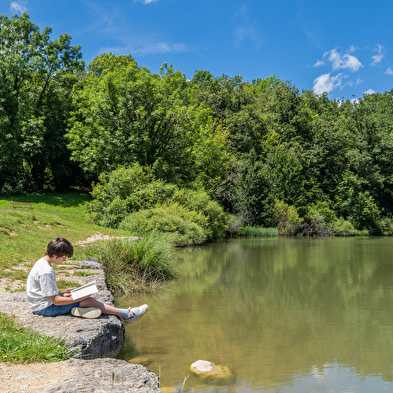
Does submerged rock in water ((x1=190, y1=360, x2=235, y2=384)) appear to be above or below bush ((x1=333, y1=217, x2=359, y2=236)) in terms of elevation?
above

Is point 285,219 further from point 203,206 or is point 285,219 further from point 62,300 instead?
point 62,300

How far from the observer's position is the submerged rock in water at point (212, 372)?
523 centimetres

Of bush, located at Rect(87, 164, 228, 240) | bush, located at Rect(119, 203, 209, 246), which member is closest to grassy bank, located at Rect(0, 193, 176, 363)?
bush, located at Rect(119, 203, 209, 246)

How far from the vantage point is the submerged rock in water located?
523 centimetres

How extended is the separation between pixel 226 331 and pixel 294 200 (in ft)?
110

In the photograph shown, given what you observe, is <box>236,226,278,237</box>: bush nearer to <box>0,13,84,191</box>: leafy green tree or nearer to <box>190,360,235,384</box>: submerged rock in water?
<box>0,13,84,191</box>: leafy green tree

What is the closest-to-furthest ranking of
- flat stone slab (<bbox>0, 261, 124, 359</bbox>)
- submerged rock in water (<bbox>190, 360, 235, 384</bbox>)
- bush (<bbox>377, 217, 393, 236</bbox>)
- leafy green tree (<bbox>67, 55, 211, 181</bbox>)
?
flat stone slab (<bbox>0, 261, 124, 359</bbox>) < submerged rock in water (<bbox>190, 360, 235, 384</bbox>) < leafy green tree (<bbox>67, 55, 211, 181</bbox>) < bush (<bbox>377, 217, 393, 236</bbox>)

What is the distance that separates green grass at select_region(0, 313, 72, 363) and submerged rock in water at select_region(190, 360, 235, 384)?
203 cm

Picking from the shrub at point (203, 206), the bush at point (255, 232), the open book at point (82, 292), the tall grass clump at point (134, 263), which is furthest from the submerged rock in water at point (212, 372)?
the bush at point (255, 232)

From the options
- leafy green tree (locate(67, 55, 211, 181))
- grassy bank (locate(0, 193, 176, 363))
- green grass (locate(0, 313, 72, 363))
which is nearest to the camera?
green grass (locate(0, 313, 72, 363))

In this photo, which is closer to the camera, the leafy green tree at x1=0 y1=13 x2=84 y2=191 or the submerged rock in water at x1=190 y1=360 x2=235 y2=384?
the submerged rock in water at x1=190 y1=360 x2=235 y2=384

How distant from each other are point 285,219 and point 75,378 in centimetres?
3471

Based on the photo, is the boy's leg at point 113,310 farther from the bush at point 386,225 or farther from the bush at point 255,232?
the bush at point 386,225

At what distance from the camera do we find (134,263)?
10.6 metres
